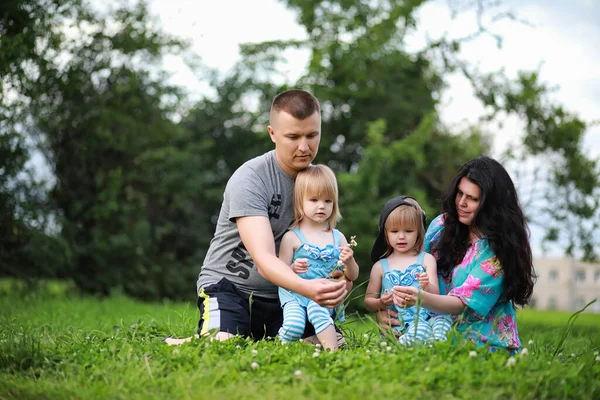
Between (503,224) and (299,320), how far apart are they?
4.72 ft

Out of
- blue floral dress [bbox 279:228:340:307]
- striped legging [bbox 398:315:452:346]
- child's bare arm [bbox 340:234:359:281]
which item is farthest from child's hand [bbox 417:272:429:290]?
blue floral dress [bbox 279:228:340:307]

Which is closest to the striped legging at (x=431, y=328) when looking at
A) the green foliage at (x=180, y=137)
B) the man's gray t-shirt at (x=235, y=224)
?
the man's gray t-shirt at (x=235, y=224)

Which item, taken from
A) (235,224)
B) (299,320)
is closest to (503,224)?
(299,320)

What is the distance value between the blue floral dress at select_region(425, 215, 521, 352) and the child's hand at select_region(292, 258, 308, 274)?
3.10 ft

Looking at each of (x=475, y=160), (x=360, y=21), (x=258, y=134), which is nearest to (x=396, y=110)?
(x=360, y=21)

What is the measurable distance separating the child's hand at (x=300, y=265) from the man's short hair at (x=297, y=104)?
0.95 m

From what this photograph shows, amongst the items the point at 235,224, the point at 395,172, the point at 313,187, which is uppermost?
the point at 395,172

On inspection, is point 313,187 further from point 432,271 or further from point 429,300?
point 429,300

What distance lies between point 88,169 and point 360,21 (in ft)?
25.7

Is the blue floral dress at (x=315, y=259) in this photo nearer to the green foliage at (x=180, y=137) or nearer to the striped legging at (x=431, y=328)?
the striped legging at (x=431, y=328)

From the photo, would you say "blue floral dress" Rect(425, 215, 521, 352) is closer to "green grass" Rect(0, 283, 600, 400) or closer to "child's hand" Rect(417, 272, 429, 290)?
"child's hand" Rect(417, 272, 429, 290)

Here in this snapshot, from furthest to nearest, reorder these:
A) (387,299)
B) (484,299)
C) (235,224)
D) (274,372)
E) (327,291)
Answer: (235,224), (387,299), (484,299), (327,291), (274,372)

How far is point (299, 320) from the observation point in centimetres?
442

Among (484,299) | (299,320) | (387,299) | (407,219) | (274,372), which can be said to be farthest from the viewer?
(407,219)
